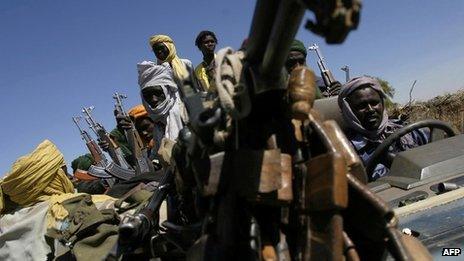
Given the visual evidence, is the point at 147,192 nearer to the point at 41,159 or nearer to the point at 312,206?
the point at 41,159

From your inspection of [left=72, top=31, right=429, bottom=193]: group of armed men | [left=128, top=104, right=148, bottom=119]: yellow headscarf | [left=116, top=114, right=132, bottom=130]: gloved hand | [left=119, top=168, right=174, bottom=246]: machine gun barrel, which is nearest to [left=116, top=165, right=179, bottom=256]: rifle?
[left=119, top=168, right=174, bottom=246]: machine gun barrel

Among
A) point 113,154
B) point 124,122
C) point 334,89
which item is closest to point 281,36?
point 334,89

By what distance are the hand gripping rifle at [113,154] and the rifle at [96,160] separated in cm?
21

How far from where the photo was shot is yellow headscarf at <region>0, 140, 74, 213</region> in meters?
3.80

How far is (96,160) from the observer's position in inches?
457

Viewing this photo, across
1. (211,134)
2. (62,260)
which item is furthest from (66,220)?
(211,134)

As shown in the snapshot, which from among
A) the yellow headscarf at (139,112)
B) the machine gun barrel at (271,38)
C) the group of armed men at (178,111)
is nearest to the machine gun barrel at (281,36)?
the machine gun barrel at (271,38)

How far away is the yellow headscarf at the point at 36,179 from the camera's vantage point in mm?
3797

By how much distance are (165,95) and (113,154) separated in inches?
194

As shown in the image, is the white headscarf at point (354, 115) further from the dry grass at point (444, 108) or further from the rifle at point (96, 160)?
the dry grass at point (444, 108)

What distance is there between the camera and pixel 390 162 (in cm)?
335

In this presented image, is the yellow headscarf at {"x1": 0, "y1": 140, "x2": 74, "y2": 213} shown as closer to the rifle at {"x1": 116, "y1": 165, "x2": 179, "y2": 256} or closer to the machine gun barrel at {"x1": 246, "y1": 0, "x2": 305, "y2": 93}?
the rifle at {"x1": 116, "y1": 165, "x2": 179, "y2": 256}

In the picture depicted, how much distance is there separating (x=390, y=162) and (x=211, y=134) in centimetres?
218

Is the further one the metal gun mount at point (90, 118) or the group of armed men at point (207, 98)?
the metal gun mount at point (90, 118)
